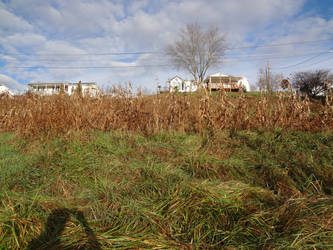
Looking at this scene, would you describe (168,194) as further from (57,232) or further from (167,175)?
(57,232)

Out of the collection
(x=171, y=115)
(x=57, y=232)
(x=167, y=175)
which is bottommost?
(x=57, y=232)

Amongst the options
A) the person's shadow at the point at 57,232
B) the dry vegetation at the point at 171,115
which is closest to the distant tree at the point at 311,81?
the dry vegetation at the point at 171,115

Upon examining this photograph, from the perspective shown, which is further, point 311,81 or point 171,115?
point 311,81

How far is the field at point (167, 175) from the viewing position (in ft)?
4.32

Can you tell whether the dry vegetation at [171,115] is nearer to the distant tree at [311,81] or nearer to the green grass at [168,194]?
the green grass at [168,194]

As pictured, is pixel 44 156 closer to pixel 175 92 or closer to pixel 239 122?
pixel 175 92

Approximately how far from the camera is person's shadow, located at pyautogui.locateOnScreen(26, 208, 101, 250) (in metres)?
1.25

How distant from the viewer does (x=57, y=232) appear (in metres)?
1.35

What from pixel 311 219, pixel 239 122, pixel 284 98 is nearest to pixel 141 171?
pixel 311 219

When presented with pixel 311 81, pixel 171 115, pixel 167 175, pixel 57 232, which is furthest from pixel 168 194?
pixel 311 81

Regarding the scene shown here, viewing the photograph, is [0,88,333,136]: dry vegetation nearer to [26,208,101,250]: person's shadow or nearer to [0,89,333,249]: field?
[0,89,333,249]: field

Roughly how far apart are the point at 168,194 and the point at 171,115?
2.51 metres

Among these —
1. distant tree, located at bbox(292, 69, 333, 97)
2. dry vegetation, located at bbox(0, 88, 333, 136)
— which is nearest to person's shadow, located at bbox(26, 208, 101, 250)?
dry vegetation, located at bbox(0, 88, 333, 136)

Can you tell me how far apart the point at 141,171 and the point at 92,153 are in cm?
100
